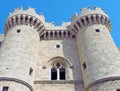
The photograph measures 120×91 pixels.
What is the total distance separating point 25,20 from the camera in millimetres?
18797

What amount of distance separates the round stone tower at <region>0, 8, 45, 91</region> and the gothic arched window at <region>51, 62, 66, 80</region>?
1.57 m

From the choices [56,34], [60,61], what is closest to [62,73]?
[60,61]

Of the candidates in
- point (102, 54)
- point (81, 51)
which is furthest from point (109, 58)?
point (81, 51)

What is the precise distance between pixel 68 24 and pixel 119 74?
8911mm

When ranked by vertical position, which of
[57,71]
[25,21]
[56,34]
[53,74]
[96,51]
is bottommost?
[53,74]

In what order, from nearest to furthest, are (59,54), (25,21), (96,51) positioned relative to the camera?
1. (96,51)
2. (59,54)
3. (25,21)

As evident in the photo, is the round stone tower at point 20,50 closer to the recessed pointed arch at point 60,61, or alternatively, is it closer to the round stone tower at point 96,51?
the recessed pointed arch at point 60,61

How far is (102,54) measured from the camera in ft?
50.5

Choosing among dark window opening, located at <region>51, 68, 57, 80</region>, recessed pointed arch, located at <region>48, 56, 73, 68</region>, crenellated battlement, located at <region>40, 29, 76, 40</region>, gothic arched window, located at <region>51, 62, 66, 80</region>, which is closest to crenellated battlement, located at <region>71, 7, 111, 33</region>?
crenellated battlement, located at <region>40, 29, 76, 40</region>

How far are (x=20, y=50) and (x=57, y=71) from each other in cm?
308

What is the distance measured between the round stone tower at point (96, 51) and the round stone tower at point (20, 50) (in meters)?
3.44

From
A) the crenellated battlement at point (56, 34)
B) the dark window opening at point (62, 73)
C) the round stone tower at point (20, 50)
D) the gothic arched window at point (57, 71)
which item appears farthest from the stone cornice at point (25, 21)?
the dark window opening at point (62, 73)

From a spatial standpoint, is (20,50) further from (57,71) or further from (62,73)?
(62,73)

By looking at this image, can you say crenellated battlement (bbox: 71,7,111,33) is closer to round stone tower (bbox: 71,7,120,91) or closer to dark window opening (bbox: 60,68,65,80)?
round stone tower (bbox: 71,7,120,91)
